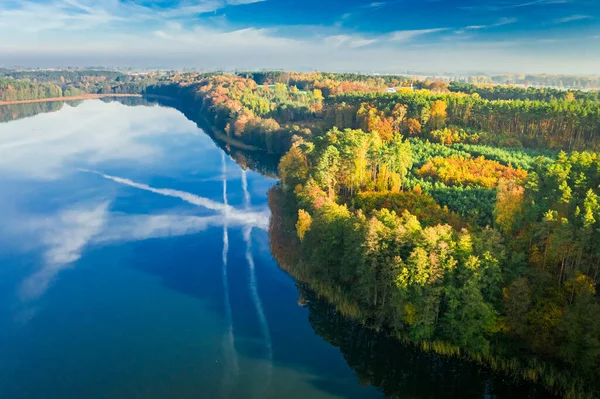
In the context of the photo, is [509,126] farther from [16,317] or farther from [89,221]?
[16,317]

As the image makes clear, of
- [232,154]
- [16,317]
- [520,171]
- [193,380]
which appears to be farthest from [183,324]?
[232,154]

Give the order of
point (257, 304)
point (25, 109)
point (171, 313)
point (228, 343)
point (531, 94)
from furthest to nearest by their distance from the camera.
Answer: point (25, 109), point (531, 94), point (257, 304), point (171, 313), point (228, 343)

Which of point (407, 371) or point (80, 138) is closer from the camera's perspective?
point (407, 371)

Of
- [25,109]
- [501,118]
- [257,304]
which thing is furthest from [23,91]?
[257,304]

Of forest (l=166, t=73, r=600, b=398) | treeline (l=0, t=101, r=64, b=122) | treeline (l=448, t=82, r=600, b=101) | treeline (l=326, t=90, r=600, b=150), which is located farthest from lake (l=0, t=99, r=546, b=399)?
treeline (l=0, t=101, r=64, b=122)

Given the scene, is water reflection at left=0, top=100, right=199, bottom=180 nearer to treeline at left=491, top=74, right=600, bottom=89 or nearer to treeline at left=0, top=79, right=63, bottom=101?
treeline at left=0, top=79, right=63, bottom=101

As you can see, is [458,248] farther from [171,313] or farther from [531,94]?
[531,94]

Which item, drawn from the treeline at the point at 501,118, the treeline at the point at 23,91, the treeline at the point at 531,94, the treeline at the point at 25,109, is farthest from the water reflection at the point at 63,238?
the treeline at the point at 23,91

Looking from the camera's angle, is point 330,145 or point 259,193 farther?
point 259,193

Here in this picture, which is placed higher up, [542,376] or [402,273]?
[402,273]
